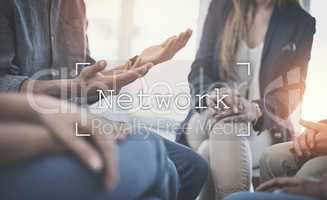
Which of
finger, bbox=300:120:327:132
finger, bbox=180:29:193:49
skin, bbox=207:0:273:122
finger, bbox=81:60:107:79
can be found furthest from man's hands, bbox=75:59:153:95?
finger, bbox=300:120:327:132

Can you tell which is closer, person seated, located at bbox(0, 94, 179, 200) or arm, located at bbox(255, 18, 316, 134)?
person seated, located at bbox(0, 94, 179, 200)

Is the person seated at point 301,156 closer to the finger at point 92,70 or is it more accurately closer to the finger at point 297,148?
the finger at point 297,148

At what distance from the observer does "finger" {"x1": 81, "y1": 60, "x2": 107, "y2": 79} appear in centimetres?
119

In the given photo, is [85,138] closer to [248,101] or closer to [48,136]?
[48,136]

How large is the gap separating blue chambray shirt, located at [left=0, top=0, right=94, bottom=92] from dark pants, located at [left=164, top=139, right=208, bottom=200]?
340 millimetres

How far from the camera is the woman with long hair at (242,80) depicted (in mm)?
1211

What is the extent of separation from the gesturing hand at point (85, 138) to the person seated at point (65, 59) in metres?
0.06

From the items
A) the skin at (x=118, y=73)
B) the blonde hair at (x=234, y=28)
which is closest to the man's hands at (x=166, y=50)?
the skin at (x=118, y=73)

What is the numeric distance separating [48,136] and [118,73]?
0.27 m

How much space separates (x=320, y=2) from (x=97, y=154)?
73 centimetres

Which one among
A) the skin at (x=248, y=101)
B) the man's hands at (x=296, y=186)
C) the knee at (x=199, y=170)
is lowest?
the man's hands at (x=296, y=186)

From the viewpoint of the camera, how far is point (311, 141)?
1.21 meters

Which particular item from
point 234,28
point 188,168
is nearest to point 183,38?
point 234,28

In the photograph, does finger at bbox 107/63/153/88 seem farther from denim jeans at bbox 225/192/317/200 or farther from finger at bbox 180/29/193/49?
denim jeans at bbox 225/192/317/200
